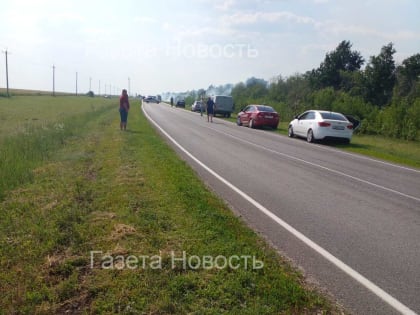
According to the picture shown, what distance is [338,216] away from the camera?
6.25 meters

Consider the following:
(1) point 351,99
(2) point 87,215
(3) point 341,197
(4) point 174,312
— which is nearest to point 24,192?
(2) point 87,215

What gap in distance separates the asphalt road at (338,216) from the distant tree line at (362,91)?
11.5 meters

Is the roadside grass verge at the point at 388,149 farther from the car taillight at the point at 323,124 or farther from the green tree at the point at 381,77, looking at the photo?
the green tree at the point at 381,77

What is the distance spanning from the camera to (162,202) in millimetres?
6320

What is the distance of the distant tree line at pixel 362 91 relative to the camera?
72.3ft

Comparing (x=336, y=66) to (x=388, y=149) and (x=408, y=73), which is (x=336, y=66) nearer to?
(x=408, y=73)

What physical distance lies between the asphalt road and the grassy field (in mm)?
417

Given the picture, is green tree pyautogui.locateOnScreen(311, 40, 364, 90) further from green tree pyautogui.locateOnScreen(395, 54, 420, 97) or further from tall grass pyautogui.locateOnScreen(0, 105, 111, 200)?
tall grass pyautogui.locateOnScreen(0, 105, 111, 200)

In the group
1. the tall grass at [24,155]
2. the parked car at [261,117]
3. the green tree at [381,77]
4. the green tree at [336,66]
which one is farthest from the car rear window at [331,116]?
the green tree at [336,66]

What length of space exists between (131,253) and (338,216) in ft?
11.7

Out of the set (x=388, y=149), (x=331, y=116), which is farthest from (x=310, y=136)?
(x=388, y=149)

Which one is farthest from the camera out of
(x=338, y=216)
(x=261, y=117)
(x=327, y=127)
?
(x=261, y=117)

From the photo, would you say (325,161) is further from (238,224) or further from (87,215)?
(87,215)

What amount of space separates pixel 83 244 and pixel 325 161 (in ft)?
30.8
